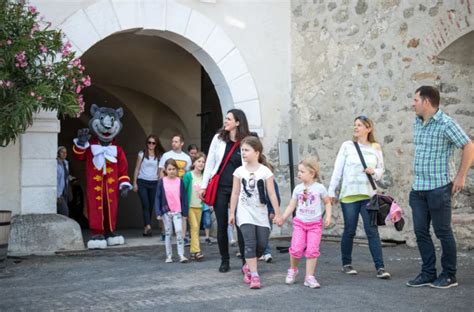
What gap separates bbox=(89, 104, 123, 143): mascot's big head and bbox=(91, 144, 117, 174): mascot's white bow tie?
0.13 meters

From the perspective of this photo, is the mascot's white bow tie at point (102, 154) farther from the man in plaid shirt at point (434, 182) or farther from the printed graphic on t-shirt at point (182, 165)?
the man in plaid shirt at point (434, 182)

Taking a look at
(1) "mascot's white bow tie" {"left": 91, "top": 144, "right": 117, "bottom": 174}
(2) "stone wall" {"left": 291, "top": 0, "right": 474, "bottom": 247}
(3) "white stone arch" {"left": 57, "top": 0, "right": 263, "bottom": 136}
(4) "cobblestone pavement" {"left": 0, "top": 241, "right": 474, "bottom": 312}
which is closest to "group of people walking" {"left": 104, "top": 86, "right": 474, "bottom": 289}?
(4) "cobblestone pavement" {"left": 0, "top": 241, "right": 474, "bottom": 312}

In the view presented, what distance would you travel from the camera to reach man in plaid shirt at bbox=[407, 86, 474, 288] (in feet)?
17.1

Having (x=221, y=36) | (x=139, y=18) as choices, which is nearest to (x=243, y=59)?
(x=221, y=36)

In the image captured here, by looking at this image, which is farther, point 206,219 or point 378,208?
point 206,219

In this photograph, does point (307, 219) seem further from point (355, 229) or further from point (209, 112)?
point (209, 112)

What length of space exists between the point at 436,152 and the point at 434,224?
0.55 meters

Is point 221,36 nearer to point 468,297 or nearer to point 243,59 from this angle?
point 243,59

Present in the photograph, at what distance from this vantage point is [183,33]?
8.89 m

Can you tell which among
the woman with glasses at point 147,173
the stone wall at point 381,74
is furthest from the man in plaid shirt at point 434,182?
the woman with glasses at point 147,173

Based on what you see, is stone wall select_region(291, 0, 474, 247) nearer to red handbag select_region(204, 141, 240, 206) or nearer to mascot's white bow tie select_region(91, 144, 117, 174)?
red handbag select_region(204, 141, 240, 206)

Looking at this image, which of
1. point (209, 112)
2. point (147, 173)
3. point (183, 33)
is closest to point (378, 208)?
point (183, 33)

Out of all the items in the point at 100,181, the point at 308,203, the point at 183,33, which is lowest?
the point at 308,203

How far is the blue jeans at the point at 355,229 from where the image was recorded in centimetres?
576
